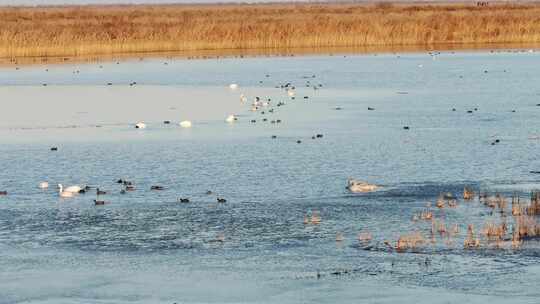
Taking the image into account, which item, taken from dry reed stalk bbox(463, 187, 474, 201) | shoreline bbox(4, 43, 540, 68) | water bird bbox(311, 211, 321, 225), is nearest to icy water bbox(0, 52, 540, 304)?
water bird bbox(311, 211, 321, 225)

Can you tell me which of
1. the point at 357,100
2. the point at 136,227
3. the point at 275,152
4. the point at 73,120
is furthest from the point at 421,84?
the point at 136,227

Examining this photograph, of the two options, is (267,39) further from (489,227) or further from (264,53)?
(489,227)

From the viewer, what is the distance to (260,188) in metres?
18.0

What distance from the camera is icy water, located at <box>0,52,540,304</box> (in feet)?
41.0

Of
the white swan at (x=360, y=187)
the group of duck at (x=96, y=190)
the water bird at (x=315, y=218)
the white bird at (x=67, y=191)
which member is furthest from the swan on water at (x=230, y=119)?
the water bird at (x=315, y=218)

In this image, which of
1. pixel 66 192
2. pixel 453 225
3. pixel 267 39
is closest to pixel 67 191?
pixel 66 192

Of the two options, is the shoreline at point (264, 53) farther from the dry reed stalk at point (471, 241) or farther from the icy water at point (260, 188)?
the dry reed stalk at point (471, 241)

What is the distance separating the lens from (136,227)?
15367 mm

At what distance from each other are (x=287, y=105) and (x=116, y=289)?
740 inches

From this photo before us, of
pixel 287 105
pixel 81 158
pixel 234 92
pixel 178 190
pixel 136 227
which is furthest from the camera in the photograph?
pixel 234 92

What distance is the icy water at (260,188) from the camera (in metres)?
12.5

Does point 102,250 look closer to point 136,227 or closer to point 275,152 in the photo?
point 136,227

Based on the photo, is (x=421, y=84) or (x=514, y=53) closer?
(x=421, y=84)

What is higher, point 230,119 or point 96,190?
point 230,119
